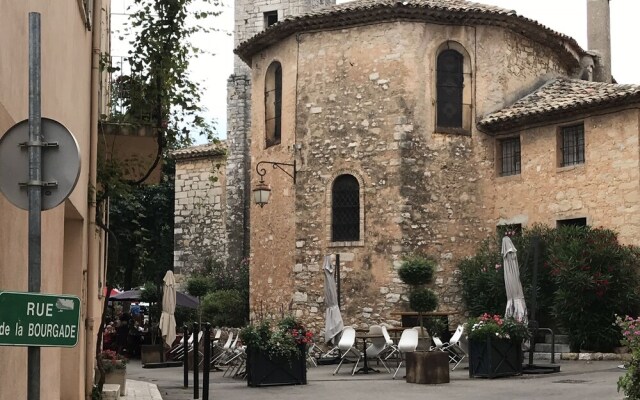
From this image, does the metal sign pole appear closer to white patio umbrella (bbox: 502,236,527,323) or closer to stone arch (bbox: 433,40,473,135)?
white patio umbrella (bbox: 502,236,527,323)

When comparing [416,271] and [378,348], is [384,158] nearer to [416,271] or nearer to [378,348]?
[416,271]

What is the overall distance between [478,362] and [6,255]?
12000 mm

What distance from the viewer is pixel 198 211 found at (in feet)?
116

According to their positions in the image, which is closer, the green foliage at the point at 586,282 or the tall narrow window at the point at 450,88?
the green foliage at the point at 586,282

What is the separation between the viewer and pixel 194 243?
35.3m

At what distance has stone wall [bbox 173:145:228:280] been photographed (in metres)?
34.8

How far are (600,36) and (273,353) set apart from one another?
17304mm

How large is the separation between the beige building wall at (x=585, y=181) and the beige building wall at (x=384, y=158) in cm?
91

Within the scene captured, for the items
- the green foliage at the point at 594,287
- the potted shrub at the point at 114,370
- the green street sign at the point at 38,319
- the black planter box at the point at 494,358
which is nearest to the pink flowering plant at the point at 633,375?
the black planter box at the point at 494,358

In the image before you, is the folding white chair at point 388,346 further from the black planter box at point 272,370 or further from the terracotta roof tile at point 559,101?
the terracotta roof tile at point 559,101

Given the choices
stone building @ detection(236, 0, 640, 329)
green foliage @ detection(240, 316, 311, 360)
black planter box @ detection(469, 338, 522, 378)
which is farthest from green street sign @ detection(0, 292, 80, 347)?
stone building @ detection(236, 0, 640, 329)

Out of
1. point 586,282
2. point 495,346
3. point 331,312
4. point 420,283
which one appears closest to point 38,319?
point 495,346

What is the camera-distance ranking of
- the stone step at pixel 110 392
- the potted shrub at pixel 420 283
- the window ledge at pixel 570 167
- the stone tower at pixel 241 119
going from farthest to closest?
the stone tower at pixel 241 119, the window ledge at pixel 570 167, the potted shrub at pixel 420 283, the stone step at pixel 110 392

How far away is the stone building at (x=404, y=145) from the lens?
77.5ft
